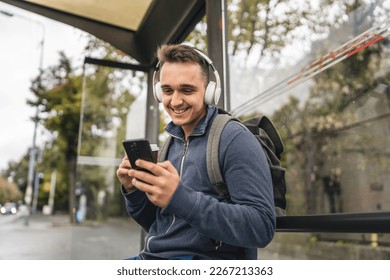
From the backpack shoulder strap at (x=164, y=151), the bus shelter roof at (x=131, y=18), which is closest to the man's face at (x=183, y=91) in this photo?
the backpack shoulder strap at (x=164, y=151)

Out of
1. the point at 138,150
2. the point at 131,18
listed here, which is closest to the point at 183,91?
the point at 138,150

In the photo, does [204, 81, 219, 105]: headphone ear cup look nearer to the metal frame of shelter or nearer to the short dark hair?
the short dark hair

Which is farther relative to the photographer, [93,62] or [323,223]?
[93,62]

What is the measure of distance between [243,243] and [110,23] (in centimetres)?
292

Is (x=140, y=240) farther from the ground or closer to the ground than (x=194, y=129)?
closer to the ground

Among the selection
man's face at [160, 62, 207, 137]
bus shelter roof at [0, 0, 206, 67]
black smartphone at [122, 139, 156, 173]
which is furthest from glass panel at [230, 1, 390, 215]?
black smartphone at [122, 139, 156, 173]

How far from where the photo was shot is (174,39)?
2861 millimetres

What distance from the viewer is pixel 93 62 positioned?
350cm

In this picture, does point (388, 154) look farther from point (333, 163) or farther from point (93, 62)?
point (93, 62)

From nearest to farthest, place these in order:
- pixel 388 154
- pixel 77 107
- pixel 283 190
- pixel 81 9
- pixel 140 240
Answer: pixel 283 190 → pixel 388 154 → pixel 81 9 → pixel 140 240 → pixel 77 107

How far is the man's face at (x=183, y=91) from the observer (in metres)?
1.00

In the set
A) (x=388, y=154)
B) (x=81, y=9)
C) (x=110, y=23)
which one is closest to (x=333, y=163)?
(x=388, y=154)

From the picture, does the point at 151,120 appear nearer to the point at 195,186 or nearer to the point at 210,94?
the point at 210,94

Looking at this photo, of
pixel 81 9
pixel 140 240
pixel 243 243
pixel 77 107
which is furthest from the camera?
pixel 77 107
